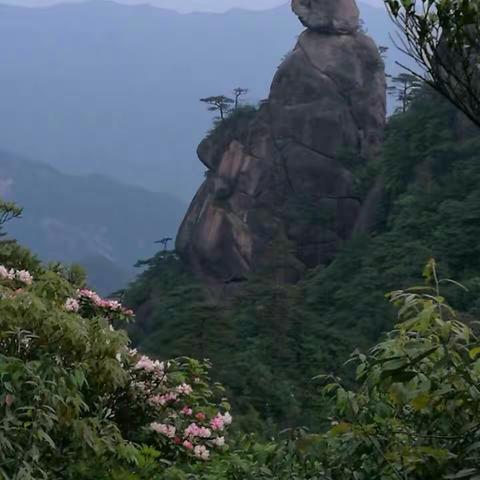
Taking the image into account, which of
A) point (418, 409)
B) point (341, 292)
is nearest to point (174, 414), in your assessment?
point (418, 409)

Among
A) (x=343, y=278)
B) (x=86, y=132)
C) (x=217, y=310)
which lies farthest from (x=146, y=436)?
(x=86, y=132)

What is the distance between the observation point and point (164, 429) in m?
3.95

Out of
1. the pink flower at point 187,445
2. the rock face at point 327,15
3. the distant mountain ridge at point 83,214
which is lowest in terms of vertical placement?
the distant mountain ridge at point 83,214

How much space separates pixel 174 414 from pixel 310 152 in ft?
78.3

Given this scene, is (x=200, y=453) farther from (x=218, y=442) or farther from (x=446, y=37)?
(x=446, y=37)

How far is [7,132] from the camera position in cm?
19250

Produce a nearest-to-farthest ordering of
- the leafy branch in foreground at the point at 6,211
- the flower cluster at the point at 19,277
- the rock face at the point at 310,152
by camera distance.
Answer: the flower cluster at the point at 19,277 < the leafy branch in foreground at the point at 6,211 < the rock face at the point at 310,152

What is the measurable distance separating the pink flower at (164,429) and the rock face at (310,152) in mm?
22625

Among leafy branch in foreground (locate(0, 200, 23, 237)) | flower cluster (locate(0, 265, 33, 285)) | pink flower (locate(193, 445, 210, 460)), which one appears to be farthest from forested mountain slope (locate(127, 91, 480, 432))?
flower cluster (locate(0, 265, 33, 285))

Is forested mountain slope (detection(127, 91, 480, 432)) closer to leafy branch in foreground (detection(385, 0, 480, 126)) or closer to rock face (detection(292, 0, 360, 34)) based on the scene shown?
rock face (detection(292, 0, 360, 34))

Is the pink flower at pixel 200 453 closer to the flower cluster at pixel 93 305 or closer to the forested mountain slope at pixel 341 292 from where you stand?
the flower cluster at pixel 93 305

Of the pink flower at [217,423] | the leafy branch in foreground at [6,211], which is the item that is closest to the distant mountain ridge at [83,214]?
the leafy branch in foreground at [6,211]

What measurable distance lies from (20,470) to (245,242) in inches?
1003

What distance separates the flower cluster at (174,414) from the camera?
3967 millimetres
